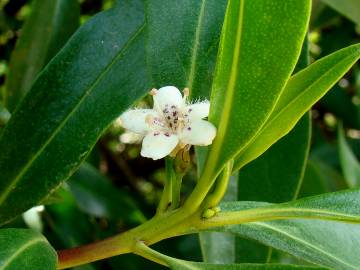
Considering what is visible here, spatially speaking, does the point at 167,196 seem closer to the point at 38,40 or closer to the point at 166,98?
the point at 166,98

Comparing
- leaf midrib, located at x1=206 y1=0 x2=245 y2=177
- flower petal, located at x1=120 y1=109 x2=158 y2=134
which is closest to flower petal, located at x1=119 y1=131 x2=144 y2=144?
flower petal, located at x1=120 y1=109 x2=158 y2=134

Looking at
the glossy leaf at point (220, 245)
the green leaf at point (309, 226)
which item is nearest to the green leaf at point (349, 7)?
the glossy leaf at point (220, 245)

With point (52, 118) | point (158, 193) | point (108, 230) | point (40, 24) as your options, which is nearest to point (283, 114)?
point (52, 118)

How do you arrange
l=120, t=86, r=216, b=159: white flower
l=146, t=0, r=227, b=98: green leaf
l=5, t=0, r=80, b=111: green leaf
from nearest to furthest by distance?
l=120, t=86, r=216, b=159: white flower
l=146, t=0, r=227, b=98: green leaf
l=5, t=0, r=80, b=111: green leaf

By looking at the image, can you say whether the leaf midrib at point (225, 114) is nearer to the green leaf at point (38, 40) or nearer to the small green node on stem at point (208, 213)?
the small green node on stem at point (208, 213)

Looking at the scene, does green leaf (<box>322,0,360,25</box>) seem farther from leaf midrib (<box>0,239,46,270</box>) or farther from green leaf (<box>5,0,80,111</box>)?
leaf midrib (<box>0,239,46,270</box>)

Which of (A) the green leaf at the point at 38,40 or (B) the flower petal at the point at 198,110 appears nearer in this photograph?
(B) the flower petal at the point at 198,110

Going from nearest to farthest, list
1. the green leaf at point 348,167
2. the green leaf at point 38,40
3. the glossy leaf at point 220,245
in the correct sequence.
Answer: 1. the glossy leaf at point 220,245
2. the green leaf at point 38,40
3. the green leaf at point 348,167

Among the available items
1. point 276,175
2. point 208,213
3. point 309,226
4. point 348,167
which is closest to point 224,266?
point 208,213
